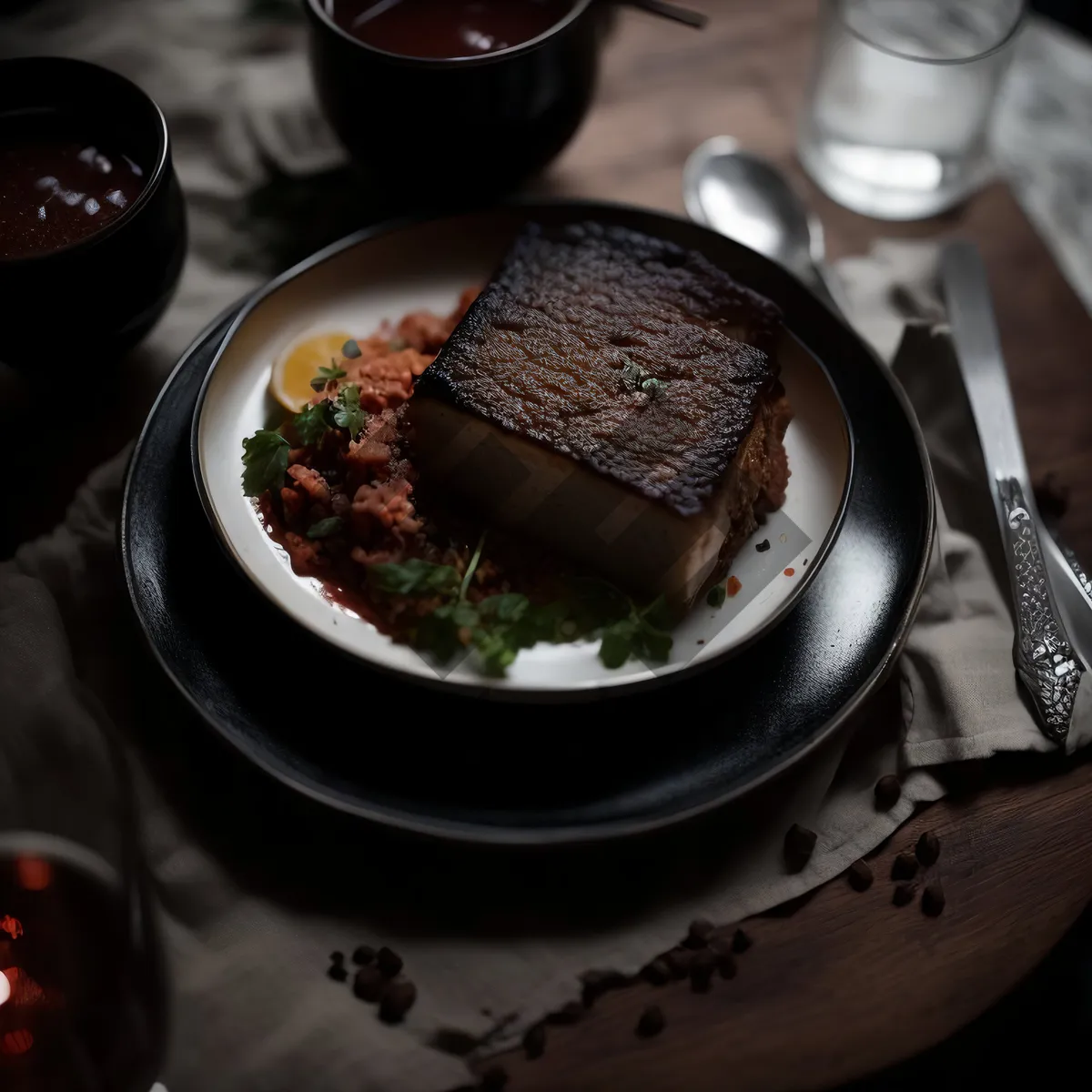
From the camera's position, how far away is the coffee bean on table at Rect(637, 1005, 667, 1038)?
1.56m

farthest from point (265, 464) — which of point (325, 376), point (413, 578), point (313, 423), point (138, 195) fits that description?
point (138, 195)

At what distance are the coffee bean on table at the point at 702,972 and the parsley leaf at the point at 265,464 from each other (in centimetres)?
107

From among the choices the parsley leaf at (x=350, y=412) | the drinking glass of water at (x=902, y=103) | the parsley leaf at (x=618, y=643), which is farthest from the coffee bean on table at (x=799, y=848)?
the drinking glass of water at (x=902, y=103)

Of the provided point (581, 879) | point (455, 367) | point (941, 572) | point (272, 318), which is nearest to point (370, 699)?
point (581, 879)

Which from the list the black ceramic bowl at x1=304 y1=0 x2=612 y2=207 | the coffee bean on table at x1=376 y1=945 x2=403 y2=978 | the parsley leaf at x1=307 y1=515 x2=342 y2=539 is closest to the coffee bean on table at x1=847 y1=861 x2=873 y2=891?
the coffee bean on table at x1=376 y1=945 x2=403 y2=978

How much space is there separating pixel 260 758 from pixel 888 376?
1356mm

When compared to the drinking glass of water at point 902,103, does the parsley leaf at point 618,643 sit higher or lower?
lower

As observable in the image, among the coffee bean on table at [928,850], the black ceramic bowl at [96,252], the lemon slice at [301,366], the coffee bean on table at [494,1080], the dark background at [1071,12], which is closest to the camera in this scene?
the coffee bean on table at [494,1080]

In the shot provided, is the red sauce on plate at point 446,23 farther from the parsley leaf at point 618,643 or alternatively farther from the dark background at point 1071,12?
the dark background at point 1071,12

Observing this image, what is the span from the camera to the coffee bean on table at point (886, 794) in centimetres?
176

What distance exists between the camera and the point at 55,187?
2033 mm

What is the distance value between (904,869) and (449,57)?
5.98 ft

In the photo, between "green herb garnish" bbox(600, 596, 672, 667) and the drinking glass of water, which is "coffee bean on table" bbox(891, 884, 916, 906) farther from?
the drinking glass of water

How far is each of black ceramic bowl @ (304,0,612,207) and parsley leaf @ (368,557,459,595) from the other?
3.41ft
